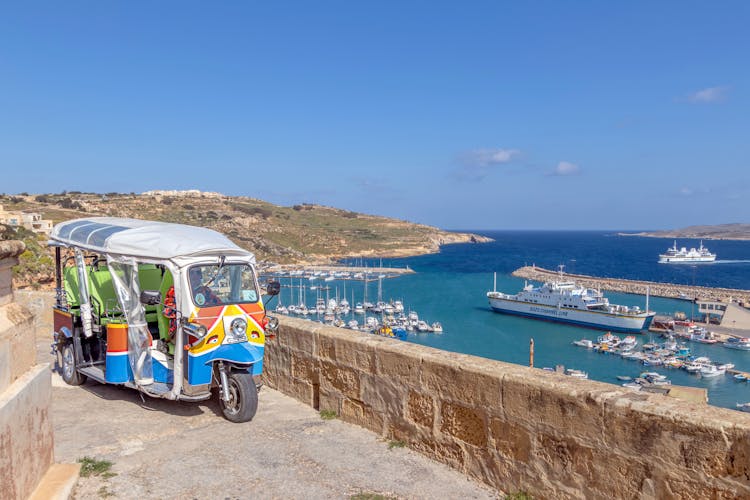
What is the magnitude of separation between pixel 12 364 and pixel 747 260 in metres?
199

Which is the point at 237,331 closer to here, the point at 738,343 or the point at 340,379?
the point at 340,379

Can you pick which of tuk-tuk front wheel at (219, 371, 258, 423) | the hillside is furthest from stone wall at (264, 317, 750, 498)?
the hillside

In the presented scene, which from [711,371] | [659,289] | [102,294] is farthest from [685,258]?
[102,294]

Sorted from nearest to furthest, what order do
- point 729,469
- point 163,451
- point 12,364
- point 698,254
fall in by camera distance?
point 729,469 < point 12,364 < point 163,451 < point 698,254

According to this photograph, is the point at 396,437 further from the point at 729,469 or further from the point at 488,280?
the point at 488,280

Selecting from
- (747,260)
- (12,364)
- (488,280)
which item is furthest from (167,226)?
(747,260)

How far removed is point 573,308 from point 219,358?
71.8 metres

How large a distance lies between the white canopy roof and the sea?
1735 inches

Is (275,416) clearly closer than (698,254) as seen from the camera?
Yes

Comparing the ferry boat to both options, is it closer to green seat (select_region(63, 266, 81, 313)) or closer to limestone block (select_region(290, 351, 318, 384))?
limestone block (select_region(290, 351, 318, 384))

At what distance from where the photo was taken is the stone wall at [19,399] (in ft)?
9.55

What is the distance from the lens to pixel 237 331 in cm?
555

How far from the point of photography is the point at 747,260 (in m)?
166

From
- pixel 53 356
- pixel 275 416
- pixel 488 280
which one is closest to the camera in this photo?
pixel 275 416
